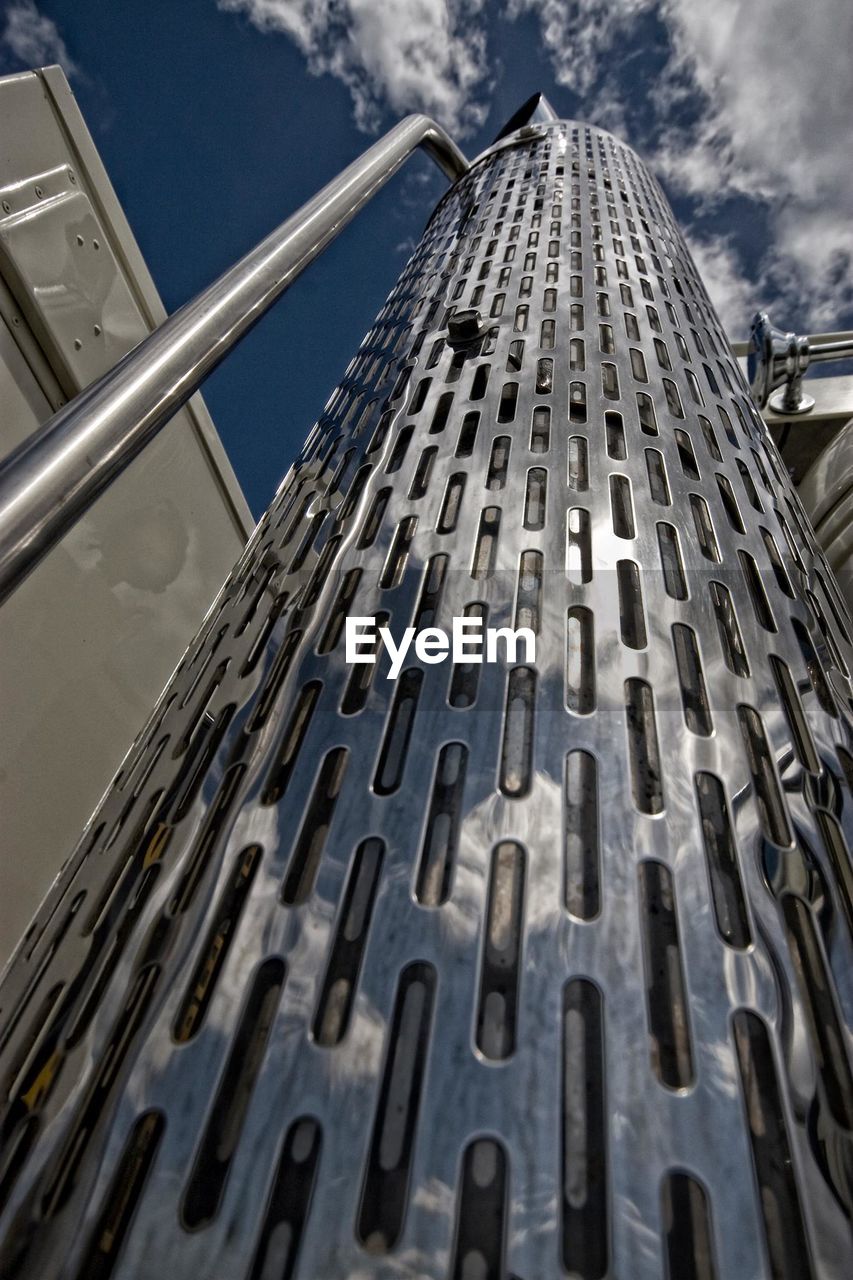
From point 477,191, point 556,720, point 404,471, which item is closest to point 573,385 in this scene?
point 404,471

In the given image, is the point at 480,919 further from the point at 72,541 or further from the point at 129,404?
the point at 72,541

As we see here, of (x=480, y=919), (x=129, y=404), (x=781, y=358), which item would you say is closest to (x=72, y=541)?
(x=129, y=404)

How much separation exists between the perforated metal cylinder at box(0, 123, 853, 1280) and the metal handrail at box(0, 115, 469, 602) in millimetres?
135

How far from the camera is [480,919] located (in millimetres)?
263

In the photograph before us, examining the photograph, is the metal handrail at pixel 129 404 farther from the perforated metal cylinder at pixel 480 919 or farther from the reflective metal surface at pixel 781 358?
the reflective metal surface at pixel 781 358

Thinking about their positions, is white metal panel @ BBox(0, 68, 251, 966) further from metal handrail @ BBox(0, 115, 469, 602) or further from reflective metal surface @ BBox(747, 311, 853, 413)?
reflective metal surface @ BBox(747, 311, 853, 413)

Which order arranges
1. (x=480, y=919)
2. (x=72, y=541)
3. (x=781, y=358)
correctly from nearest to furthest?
(x=480, y=919)
(x=72, y=541)
(x=781, y=358)

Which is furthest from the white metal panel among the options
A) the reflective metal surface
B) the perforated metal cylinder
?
the reflective metal surface

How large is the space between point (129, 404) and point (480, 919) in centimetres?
31

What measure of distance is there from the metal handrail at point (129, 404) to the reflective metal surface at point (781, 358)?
775mm

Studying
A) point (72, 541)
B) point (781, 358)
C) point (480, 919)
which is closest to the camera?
point (480, 919)

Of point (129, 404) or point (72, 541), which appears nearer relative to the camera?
point (129, 404)

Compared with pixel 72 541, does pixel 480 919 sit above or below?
below

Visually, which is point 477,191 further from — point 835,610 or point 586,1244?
point 586,1244
